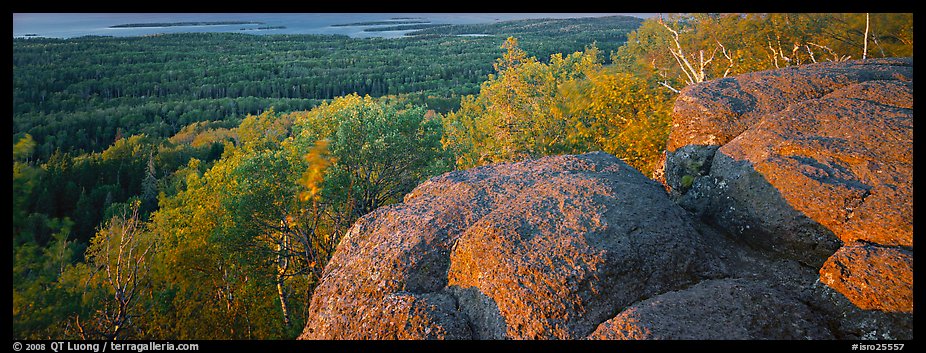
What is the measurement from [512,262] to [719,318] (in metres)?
2.69

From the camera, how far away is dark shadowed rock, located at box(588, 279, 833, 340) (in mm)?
5848

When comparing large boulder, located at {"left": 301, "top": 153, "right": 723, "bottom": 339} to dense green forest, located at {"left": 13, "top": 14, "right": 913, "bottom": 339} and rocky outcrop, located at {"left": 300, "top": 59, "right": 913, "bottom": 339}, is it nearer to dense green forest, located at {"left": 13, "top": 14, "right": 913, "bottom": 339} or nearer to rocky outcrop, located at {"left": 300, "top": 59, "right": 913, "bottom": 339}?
rocky outcrop, located at {"left": 300, "top": 59, "right": 913, "bottom": 339}

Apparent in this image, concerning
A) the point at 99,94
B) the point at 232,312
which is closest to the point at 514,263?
the point at 232,312

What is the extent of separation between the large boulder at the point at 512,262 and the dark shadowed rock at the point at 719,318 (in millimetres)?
436

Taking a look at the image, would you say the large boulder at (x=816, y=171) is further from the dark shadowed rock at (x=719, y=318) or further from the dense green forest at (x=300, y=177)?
the dense green forest at (x=300, y=177)

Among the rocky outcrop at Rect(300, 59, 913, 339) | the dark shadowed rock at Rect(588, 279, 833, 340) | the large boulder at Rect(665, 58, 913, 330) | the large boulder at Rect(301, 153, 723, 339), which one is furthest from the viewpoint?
the large boulder at Rect(301, 153, 723, 339)

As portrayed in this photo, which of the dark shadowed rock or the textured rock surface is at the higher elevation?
the textured rock surface

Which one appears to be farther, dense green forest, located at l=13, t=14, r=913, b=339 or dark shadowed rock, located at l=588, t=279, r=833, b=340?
dense green forest, located at l=13, t=14, r=913, b=339

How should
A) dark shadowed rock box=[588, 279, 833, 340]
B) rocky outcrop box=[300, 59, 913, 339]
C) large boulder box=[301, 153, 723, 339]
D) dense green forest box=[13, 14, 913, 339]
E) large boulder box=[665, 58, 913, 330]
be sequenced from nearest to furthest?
1. dark shadowed rock box=[588, 279, 833, 340]
2. rocky outcrop box=[300, 59, 913, 339]
3. large boulder box=[665, 58, 913, 330]
4. large boulder box=[301, 153, 723, 339]
5. dense green forest box=[13, 14, 913, 339]

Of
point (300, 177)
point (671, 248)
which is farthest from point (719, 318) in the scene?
point (300, 177)

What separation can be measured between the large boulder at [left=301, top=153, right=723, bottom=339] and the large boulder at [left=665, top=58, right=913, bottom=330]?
Result: 120 centimetres

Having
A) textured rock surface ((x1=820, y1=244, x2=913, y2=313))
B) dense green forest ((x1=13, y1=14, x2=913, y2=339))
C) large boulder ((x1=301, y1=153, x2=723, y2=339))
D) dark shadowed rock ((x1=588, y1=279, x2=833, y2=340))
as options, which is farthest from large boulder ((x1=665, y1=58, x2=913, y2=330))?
dense green forest ((x1=13, y1=14, x2=913, y2=339))

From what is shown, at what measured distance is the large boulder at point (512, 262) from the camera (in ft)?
21.5

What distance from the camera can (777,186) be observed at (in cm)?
791
